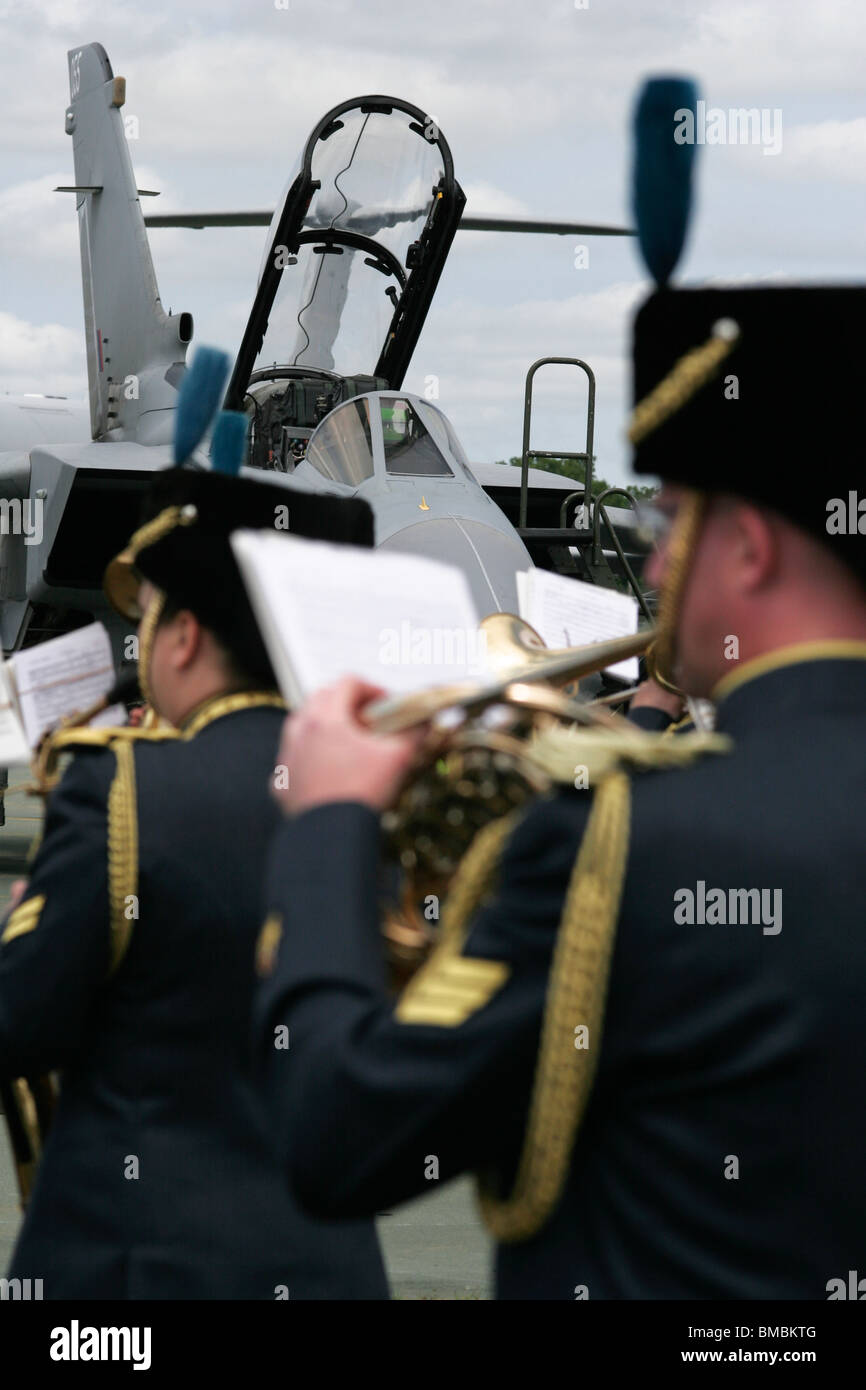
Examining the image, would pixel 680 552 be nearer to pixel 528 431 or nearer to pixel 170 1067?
pixel 170 1067

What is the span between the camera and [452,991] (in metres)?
1.28

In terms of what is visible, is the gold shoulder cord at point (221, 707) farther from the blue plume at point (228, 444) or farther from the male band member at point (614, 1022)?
the male band member at point (614, 1022)

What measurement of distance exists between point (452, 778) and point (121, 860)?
0.85m

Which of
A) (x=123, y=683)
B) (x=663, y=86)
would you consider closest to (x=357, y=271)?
(x=123, y=683)

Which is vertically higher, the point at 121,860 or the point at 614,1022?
the point at 614,1022

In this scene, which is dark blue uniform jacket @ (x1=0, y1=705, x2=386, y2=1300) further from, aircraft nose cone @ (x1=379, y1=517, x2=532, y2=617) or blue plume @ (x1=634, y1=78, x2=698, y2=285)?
aircraft nose cone @ (x1=379, y1=517, x2=532, y2=617)

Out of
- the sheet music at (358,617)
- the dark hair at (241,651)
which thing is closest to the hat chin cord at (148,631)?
the dark hair at (241,651)

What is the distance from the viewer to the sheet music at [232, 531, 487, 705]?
1.45 m

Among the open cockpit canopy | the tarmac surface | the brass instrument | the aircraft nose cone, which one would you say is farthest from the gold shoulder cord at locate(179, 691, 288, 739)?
the open cockpit canopy

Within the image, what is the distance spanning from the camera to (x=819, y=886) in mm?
1295

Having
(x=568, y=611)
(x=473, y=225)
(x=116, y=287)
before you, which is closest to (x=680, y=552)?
(x=568, y=611)
